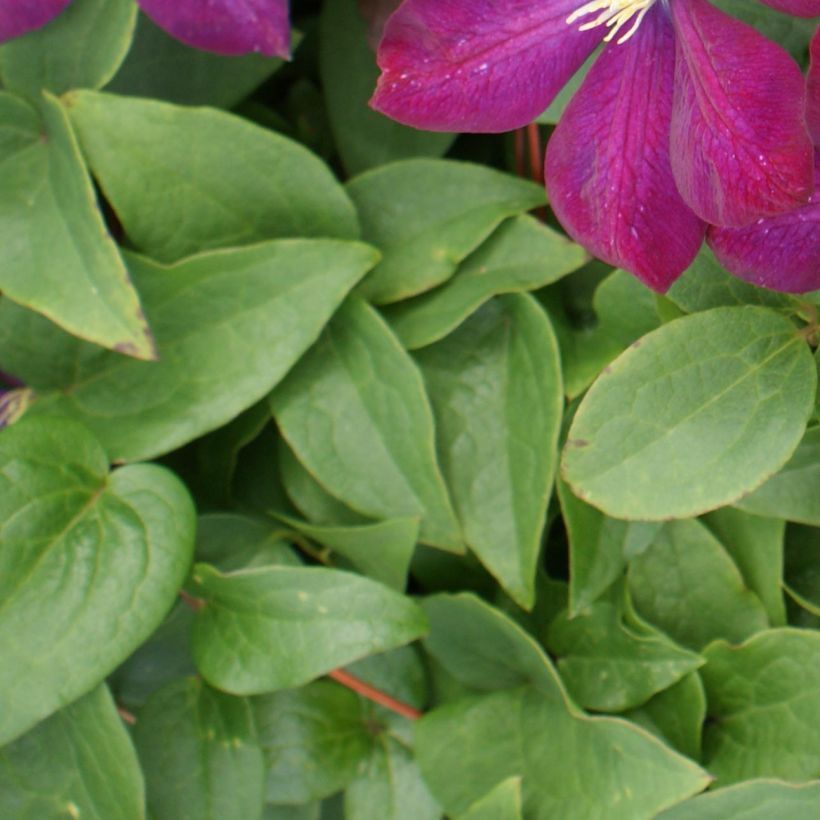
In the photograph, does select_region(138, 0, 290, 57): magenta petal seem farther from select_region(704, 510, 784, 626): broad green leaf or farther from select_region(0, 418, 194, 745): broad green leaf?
select_region(704, 510, 784, 626): broad green leaf

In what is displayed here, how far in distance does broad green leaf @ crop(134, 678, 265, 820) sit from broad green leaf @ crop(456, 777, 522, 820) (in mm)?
138

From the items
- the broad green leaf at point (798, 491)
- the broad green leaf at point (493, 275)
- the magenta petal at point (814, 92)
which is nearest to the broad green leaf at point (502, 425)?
the broad green leaf at point (493, 275)

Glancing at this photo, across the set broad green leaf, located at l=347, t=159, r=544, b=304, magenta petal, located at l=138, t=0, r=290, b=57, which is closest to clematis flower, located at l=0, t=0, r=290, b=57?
magenta petal, located at l=138, t=0, r=290, b=57

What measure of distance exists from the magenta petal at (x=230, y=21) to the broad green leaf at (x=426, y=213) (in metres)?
0.11

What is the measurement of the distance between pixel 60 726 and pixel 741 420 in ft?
1.47

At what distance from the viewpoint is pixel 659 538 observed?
0.70 m

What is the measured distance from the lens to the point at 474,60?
0.54m

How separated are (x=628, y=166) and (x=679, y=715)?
35 centimetres

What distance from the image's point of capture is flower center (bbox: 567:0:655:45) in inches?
20.6

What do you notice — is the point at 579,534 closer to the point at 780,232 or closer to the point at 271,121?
the point at 780,232

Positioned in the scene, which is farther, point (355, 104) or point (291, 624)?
point (355, 104)

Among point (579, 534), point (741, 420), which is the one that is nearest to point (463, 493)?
point (579, 534)

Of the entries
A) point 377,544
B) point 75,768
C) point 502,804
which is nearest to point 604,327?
point 377,544

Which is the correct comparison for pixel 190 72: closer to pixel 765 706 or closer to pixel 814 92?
pixel 814 92
